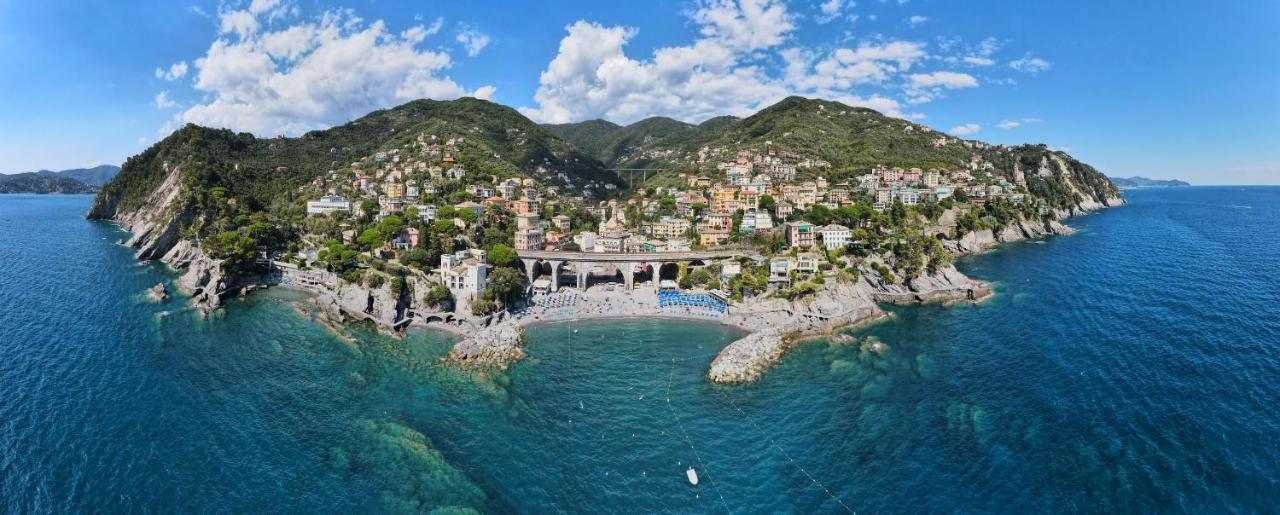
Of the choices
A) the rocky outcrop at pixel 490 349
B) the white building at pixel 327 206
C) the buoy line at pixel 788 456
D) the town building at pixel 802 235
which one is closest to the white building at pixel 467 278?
the rocky outcrop at pixel 490 349

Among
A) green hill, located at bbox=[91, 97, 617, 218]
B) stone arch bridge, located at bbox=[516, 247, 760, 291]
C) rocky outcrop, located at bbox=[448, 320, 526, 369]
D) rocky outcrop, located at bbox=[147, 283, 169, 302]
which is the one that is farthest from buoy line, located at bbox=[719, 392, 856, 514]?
green hill, located at bbox=[91, 97, 617, 218]

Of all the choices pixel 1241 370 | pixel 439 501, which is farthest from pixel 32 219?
pixel 1241 370

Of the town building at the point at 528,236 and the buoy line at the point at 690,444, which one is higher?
the town building at the point at 528,236

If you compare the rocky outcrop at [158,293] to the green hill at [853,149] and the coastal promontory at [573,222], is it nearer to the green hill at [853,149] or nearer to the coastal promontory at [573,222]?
the coastal promontory at [573,222]

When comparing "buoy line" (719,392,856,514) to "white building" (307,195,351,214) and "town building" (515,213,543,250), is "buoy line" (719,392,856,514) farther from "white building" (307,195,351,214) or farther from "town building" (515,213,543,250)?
"white building" (307,195,351,214)

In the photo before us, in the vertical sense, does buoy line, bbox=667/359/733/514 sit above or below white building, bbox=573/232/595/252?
below

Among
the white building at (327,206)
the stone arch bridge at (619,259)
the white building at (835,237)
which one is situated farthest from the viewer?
the white building at (327,206)

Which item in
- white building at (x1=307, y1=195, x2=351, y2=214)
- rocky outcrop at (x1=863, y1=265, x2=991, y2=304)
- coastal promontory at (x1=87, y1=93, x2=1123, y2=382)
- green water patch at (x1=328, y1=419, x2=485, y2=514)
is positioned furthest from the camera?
white building at (x1=307, y1=195, x2=351, y2=214)

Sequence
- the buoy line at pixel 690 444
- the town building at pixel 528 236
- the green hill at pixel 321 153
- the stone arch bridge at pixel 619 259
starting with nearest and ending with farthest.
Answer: the buoy line at pixel 690 444, the stone arch bridge at pixel 619 259, the town building at pixel 528 236, the green hill at pixel 321 153

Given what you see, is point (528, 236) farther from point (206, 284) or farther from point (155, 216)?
point (155, 216)
